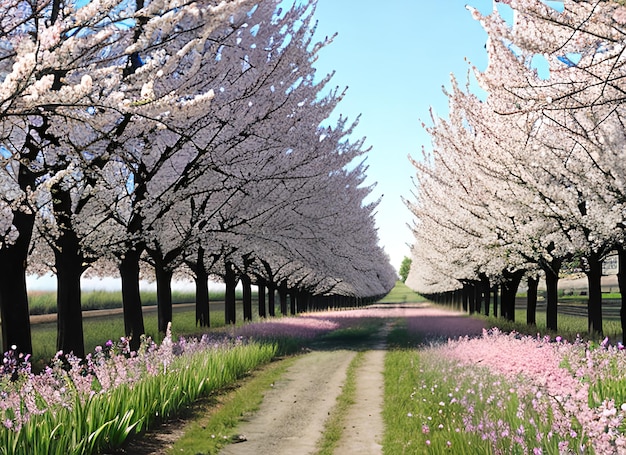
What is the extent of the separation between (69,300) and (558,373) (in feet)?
34.9

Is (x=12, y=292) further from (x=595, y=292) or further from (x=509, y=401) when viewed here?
(x=595, y=292)

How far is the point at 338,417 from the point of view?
10.5 m

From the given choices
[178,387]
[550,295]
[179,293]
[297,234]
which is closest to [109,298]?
[179,293]

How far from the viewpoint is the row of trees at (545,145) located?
27.3 feet

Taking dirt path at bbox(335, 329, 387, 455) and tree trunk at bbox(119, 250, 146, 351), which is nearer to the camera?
dirt path at bbox(335, 329, 387, 455)

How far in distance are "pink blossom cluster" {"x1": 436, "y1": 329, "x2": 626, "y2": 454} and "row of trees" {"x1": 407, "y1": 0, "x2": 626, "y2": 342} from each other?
11.1 feet

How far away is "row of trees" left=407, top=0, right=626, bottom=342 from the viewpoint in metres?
8.31

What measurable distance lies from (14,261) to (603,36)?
11.6m

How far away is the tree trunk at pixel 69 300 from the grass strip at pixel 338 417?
6.46 m

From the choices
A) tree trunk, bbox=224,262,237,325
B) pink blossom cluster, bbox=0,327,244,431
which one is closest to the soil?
pink blossom cluster, bbox=0,327,244,431

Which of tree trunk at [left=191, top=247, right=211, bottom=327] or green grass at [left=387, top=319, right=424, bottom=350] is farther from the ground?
tree trunk at [left=191, top=247, right=211, bottom=327]

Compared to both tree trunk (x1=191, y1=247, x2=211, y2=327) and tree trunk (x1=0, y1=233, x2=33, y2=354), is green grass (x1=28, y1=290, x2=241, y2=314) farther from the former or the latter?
tree trunk (x1=0, y1=233, x2=33, y2=354)

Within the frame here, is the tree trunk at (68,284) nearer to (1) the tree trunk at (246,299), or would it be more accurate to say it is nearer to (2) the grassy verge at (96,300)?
(1) the tree trunk at (246,299)

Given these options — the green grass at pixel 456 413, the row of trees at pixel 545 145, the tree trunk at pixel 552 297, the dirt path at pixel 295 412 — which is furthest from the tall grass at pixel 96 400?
the tree trunk at pixel 552 297
